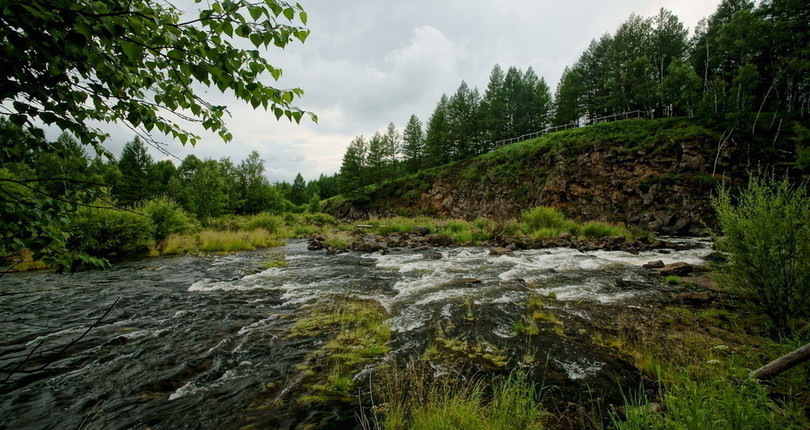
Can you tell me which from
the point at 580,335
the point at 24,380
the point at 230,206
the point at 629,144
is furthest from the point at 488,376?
the point at 230,206

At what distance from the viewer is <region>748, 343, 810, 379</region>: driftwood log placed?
1921 millimetres

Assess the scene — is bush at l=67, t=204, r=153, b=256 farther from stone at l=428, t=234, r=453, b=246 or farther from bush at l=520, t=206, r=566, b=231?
bush at l=520, t=206, r=566, b=231

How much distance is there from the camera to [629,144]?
24.1m

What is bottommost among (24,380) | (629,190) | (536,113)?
(24,380)

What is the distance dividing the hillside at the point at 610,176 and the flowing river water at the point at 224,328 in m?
12.9

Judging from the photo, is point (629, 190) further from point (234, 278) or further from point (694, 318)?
point (234, 278)

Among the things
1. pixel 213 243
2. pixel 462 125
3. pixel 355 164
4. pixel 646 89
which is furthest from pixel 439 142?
pixel 213 243

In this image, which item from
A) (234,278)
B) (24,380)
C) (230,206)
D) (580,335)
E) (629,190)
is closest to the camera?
(24,380)

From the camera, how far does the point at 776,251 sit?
13.6ft

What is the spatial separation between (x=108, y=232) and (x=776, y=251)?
1821 centimetres

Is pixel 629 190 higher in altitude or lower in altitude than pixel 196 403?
higher

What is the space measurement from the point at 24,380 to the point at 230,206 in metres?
40.1

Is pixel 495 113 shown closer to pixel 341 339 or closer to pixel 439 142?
pixel 439 142

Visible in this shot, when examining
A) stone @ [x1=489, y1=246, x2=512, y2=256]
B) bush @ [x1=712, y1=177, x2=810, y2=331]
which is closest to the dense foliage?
bush @ [x1=712, y1=177, x2=810, y2=331]
